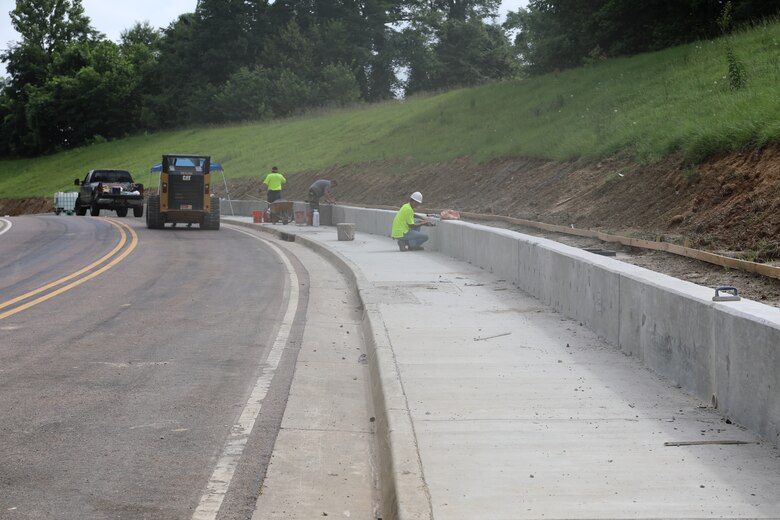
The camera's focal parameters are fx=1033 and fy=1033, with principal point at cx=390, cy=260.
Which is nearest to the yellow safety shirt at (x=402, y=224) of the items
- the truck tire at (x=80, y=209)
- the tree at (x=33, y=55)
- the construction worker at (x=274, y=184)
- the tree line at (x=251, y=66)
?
the construction worker at (x=274, y=184)

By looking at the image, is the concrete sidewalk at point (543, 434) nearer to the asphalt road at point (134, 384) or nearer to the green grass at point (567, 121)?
the asphalt road at point (134, 384)

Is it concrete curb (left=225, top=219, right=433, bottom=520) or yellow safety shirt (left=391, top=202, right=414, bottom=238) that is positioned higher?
yellow safety shirt (left=391, top=202, right=414, bottom=238)

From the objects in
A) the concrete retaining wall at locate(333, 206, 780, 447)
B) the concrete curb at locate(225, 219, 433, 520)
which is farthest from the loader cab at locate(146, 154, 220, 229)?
the concrete curb at locate(225, 219, 433, 520)

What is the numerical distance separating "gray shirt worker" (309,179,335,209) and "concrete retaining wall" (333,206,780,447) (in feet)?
67.9

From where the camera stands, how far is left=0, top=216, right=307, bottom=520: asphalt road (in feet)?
20.3

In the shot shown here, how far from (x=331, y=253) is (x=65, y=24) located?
4108 inches

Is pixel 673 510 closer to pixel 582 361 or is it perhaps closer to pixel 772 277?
pixel 582 361

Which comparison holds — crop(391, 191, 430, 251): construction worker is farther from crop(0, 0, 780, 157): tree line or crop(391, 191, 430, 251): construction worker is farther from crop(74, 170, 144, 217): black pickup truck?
crop(0, 0, 780, 157): tree line

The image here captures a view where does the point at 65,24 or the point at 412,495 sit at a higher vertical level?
the point at 65,24

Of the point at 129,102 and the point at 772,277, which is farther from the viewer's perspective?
the point at 129,102

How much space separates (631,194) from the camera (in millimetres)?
22328

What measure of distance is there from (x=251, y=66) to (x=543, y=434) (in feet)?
300

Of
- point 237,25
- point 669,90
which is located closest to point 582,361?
point 669,90

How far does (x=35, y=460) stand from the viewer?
672 cm
